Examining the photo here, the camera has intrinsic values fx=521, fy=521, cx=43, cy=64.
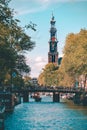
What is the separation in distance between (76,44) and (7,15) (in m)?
74.4

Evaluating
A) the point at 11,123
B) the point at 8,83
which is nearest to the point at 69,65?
the point at 8,83

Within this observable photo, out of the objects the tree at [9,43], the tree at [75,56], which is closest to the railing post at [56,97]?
the tree at [75,56]

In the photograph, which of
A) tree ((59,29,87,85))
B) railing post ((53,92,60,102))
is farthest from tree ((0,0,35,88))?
railing post ((53,92,60,102))

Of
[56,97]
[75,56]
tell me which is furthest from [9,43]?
[56,97]

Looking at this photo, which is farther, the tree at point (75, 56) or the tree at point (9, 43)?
the tree at point (75, 56)

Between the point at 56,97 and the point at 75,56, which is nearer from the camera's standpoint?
the point at 75,56

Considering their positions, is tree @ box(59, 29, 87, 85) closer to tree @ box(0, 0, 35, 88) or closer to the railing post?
the railing post

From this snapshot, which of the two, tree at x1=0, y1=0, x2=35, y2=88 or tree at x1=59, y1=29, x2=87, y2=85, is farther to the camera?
tree at x1=59, y1=29, x2=87, y2=85

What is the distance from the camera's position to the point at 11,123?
69.1 meters

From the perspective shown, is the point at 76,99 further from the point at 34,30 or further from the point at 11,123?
the point at 34,30

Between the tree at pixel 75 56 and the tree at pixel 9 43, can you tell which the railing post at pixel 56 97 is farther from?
the tree at pixel 9 43

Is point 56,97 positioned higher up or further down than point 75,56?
further down

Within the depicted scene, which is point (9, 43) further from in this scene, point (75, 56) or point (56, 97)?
point (56, 97)

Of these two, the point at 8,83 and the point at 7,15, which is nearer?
the point at 7,15
